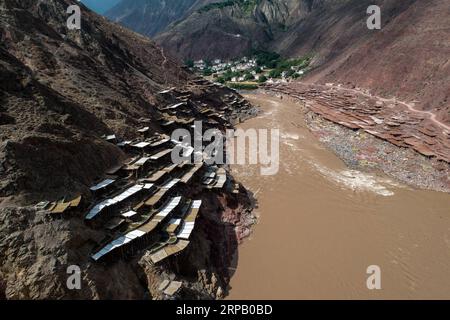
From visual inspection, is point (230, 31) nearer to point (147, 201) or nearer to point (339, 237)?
point (339, 237)

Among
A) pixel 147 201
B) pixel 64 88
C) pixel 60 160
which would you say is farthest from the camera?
pixel 64 88

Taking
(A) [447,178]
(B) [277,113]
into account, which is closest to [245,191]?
(A) [447,178]

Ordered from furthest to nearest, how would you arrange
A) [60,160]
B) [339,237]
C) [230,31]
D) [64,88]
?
[230,31] < [64,88] < [339,237] < [60,160]

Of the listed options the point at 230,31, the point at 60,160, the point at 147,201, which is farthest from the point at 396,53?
the point at 230,31

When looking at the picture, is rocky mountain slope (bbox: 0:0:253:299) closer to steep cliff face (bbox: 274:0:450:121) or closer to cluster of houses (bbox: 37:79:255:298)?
cluster of houses (bbox: 37:79:255:298)

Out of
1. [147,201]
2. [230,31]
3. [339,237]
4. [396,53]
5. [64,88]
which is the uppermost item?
[230,31]

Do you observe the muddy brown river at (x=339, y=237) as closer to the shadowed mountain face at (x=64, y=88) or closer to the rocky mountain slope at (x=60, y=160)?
the rocky mountain slope at (x=60, y=160)

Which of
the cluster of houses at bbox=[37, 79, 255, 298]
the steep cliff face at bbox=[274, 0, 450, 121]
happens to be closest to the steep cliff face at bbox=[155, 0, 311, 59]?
the steep cliff face at bbox=[274, 0, 450, 121]

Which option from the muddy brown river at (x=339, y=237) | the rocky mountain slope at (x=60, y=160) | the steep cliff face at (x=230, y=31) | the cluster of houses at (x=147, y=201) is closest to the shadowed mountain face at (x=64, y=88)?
the rocky mountain slope at (x=60, y=160)
